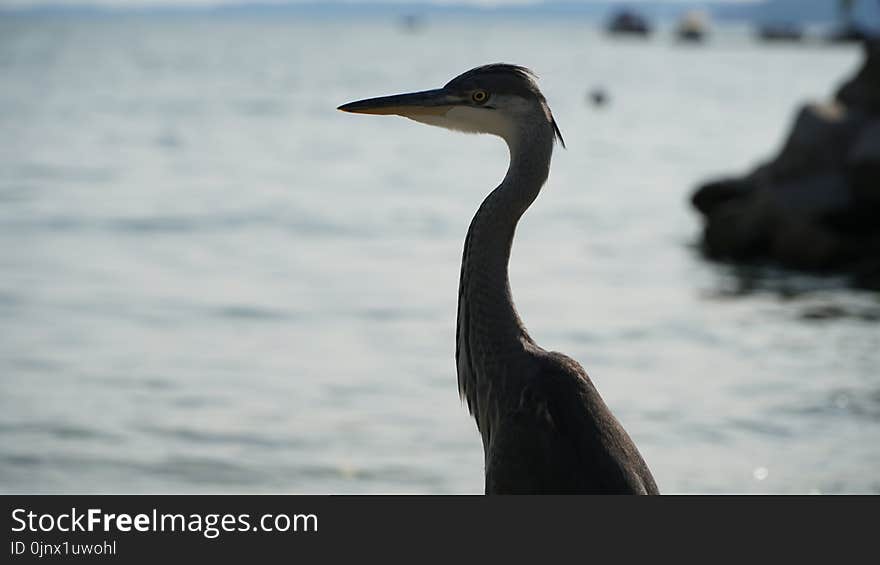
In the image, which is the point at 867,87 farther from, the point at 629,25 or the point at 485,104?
the point at 629,25

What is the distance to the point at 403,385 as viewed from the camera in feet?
34.7

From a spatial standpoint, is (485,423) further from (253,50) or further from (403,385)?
(253,50)

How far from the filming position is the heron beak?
4266mm

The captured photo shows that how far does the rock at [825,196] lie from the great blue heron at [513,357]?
36.1ft

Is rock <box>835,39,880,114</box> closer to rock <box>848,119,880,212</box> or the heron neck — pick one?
rock <box>848,119,880,212</box>

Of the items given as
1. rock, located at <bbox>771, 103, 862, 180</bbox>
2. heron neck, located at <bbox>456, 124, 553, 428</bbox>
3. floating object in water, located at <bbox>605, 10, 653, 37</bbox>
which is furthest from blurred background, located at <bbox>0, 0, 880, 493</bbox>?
floating object in water, located at <bbox>605, 10, 653, 37</bbox>

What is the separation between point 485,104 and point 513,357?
83cm

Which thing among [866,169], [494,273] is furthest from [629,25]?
[494,273]

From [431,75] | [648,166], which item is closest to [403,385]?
[648,166]

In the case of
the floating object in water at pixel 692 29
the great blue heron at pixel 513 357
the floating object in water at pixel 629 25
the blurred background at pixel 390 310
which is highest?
the floating object in water at pixel 629 25

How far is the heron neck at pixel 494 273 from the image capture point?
4.20 metres

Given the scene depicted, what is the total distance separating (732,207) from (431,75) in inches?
1873

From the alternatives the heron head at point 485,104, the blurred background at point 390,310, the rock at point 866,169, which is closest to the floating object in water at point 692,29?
the blurred background at point 390,310

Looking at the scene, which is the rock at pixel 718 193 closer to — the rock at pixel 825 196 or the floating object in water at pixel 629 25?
the rock at pixel 825 196
